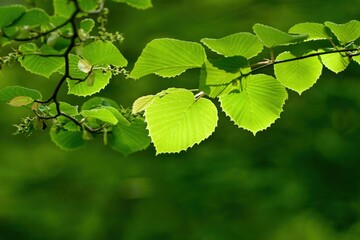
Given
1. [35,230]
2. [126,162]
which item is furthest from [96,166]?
[35,230]

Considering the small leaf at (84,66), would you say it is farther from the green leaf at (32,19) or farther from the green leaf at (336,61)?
the green leaf at (336,61)

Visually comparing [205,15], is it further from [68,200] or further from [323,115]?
[68,200]

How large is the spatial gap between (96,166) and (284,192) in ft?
2.47

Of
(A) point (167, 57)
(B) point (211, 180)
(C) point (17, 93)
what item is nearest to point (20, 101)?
(C) point (17, 93)

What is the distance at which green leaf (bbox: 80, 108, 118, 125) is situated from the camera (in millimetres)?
450

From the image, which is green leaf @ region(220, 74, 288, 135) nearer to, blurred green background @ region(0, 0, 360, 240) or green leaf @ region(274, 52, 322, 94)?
green leaf @ region(274, 52, 322, 94)

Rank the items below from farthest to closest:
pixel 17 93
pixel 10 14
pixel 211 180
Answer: pixel 211 180, pixel 17 93, pixel 10 14

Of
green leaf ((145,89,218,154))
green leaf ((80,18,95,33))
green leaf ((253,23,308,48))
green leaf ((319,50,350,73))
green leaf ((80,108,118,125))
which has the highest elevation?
green leaf ((80,18,95,33))

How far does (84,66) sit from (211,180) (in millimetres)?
1870

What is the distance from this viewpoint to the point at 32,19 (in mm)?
368

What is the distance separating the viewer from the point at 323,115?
92.5 inches

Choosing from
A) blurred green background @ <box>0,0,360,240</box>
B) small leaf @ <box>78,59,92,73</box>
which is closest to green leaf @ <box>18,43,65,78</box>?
small leaf @ <box>78,59,92,73</box>

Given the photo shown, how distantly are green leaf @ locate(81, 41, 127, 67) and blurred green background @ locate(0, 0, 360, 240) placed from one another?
5.95 ft

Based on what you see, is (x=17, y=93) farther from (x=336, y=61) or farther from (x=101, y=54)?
(x=336, y=61)
